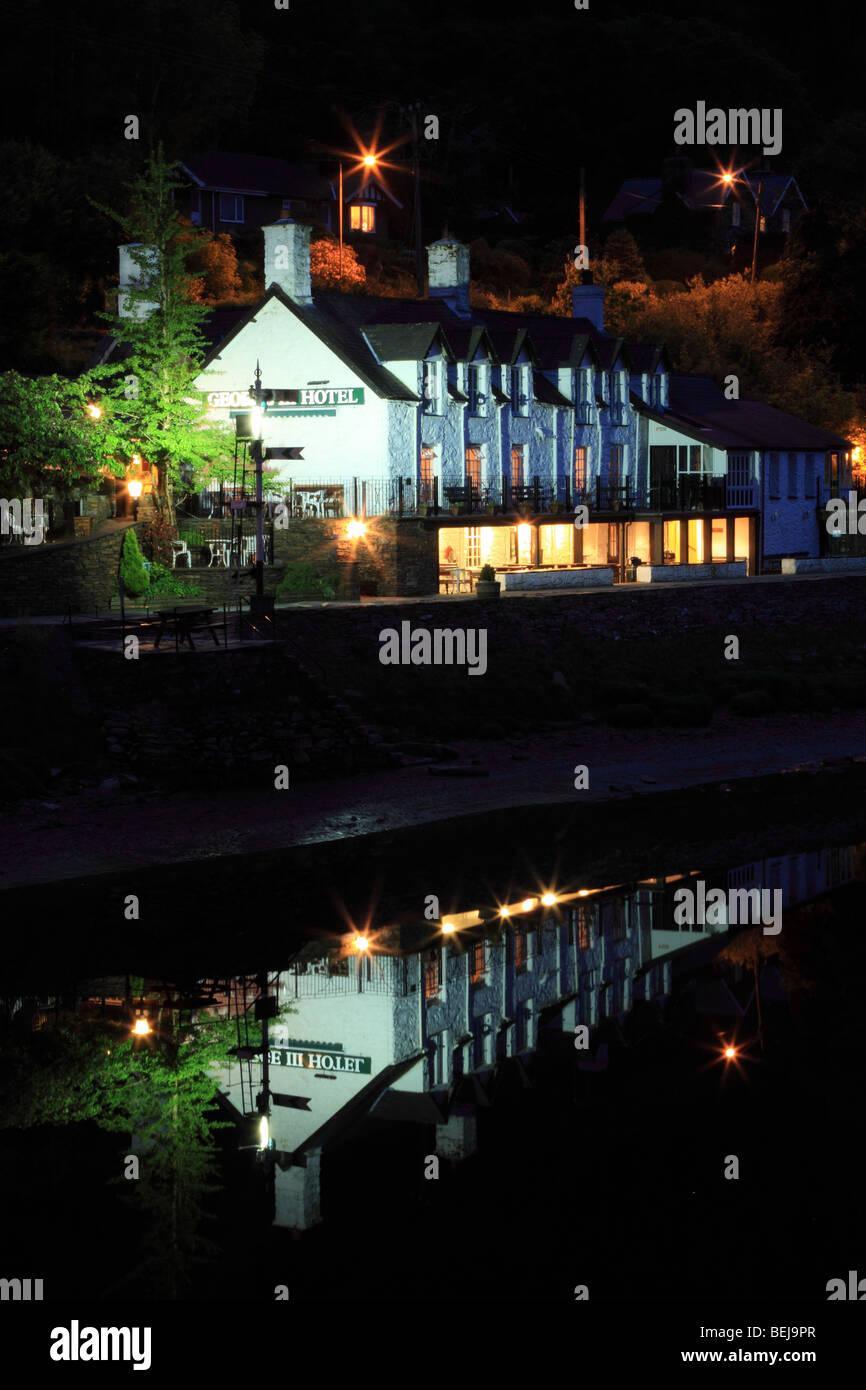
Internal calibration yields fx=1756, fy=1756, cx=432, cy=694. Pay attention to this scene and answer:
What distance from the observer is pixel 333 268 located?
251 feet

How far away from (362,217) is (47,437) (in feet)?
179

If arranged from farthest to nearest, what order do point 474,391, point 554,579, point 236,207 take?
Answer: point 236,207
point 474,391
point 554,579

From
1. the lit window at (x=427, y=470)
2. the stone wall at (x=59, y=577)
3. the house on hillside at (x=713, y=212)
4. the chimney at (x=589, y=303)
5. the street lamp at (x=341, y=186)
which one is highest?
the house on hillside at (x=713, y=212)

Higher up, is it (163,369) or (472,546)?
(163,369)

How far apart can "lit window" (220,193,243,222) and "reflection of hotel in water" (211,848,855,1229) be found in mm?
68338

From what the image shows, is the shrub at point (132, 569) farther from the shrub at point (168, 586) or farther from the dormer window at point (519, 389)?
the dormer window at point (519, 389)

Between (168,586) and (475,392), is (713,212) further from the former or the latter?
(168,586)

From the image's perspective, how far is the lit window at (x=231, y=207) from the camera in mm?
91312

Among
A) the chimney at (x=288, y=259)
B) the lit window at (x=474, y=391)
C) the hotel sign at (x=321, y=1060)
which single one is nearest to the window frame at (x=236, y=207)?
the chimney at (x=288, y=259)

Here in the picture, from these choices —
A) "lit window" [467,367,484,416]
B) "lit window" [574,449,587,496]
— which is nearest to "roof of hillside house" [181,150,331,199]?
"lit window" [574,449,587,496]

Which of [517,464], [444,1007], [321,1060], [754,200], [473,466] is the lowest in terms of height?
[321,1060]

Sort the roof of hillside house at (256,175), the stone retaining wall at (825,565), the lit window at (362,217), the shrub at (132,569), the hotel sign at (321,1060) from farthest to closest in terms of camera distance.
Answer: the lit window at (362,217) → the roof of hillside house at (256,175) → the stone retaining wall at (825,565) → the shrub at (132,569) → the hotel sign at (321,1060)

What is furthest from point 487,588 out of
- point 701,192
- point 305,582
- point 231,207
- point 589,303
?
point 701,192

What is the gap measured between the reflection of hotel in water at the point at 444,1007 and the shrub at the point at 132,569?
1957cm
